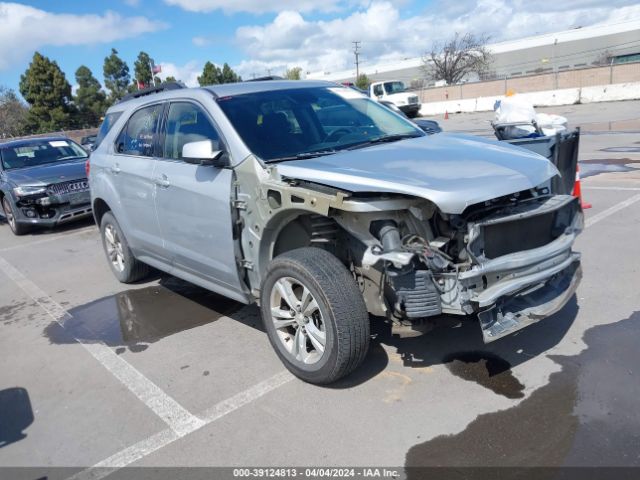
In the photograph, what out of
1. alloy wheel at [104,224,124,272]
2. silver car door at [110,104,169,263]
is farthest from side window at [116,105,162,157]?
alloy wheel at [104,224,124,272]

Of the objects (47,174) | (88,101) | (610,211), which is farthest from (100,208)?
(88,101)

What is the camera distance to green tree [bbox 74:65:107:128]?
4875cm

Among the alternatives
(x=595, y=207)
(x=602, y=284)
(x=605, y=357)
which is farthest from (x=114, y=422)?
(x=595, y=207)

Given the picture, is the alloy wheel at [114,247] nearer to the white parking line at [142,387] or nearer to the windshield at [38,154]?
the white parking line at [142,387]

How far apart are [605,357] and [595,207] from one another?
4.30 meters

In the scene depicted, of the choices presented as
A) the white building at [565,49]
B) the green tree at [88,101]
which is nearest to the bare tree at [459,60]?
the white building at [565,49]

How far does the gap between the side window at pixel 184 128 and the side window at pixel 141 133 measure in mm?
266

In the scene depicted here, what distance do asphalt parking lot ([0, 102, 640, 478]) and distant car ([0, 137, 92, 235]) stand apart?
4.47 m

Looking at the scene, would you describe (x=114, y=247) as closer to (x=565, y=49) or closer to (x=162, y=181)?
(x=162, y=181)

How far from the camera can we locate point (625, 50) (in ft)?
223

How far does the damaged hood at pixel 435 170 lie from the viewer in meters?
3.03

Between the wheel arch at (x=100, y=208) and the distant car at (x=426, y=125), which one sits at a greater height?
the distant car at (x=426, y=125)

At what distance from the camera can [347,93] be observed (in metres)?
4.87

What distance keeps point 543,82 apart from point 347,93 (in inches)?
1351
